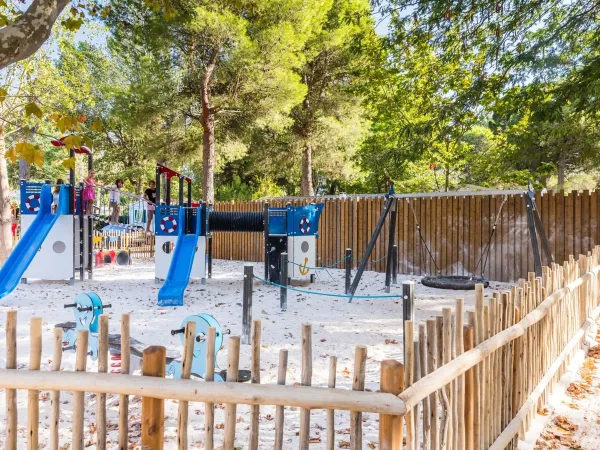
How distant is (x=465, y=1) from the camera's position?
8.31 metres

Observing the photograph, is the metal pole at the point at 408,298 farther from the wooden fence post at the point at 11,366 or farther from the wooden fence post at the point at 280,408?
the wooden fence post at the point at 11,366

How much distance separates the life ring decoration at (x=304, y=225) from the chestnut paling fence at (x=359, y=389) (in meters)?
7.92

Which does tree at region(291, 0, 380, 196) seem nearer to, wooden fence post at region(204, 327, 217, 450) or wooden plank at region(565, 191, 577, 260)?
wooden plank at region(565, 191, 577, 260)

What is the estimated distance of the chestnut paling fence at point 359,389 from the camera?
79.4 inches

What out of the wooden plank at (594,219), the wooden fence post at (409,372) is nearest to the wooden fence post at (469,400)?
the wooden fence post at (409,372)

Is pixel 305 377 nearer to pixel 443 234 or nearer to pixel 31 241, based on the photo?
pixel 31 241

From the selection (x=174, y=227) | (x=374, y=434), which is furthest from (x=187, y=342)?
(x=174, y=227)

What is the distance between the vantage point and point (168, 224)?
37.0 feet

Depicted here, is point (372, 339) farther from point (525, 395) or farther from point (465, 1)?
point (465, 1)

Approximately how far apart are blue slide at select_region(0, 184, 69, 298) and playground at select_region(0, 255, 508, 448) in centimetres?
38

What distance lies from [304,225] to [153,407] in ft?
30.7

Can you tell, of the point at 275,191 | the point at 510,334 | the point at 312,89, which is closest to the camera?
the point at 510,334

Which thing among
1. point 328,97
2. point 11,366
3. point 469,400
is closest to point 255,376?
point 11,366

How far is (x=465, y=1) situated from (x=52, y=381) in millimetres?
8622
